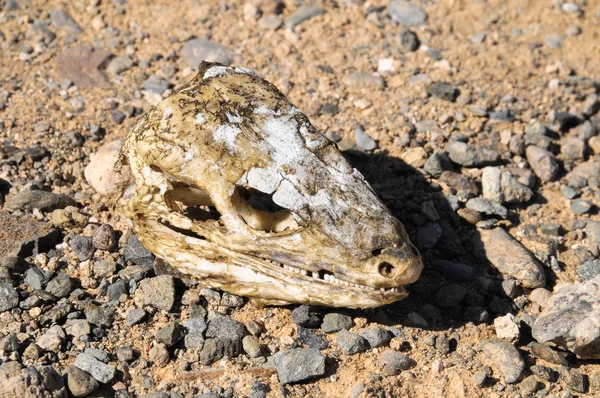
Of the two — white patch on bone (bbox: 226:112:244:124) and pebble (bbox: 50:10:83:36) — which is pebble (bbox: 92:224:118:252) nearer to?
white patch on bone (bbox: 226:112:244:124)

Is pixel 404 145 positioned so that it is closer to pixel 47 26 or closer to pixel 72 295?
pixel 72 295

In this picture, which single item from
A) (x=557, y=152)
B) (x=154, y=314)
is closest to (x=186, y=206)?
(x=154, y=314)

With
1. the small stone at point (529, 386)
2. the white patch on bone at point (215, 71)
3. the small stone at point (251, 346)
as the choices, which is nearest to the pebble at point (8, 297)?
the small stone at point (251, 346)

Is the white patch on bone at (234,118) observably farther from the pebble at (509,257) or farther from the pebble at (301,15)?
the pebble at (301,15)

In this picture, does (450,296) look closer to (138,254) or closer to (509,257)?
(509,257)

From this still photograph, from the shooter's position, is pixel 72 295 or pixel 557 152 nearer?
pixel 72 295

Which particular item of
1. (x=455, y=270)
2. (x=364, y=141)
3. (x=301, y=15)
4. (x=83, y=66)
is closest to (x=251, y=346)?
(x=455, y=270)
